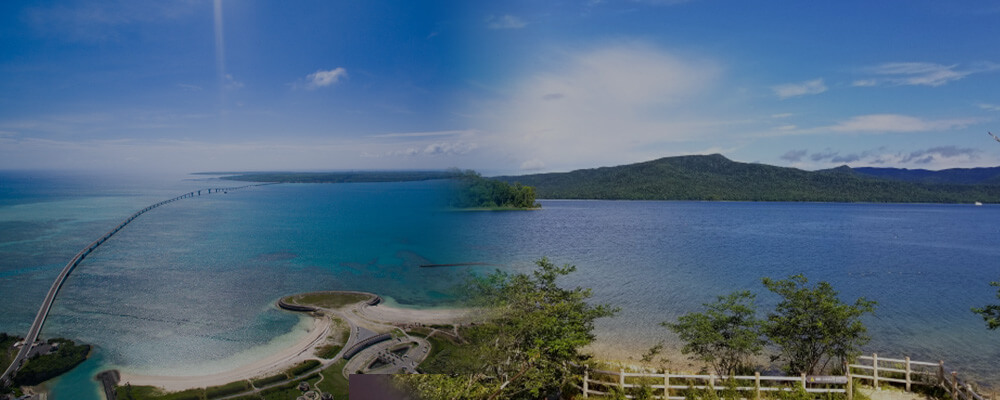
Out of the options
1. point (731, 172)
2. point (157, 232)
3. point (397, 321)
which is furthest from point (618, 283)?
point (731, 172)

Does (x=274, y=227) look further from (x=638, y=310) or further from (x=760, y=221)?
A: (x=760, y=221)

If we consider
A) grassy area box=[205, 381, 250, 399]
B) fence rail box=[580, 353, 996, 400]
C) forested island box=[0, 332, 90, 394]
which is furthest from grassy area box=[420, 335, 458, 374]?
forested island box=[0, 332, 90, 394]

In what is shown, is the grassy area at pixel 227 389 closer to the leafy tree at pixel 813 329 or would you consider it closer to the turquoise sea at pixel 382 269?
the turquoise sea at pixel 382 269

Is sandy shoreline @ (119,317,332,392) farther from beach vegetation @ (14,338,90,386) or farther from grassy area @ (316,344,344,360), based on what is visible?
beach vegetation @ (14,338,90,386)

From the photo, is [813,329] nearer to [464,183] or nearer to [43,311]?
[464,183]

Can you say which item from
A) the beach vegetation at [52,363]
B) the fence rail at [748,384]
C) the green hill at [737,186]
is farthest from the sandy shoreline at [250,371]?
the green hill at [737,186]

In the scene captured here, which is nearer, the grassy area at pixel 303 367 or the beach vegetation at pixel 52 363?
the beach vegetation at pixel 52 363

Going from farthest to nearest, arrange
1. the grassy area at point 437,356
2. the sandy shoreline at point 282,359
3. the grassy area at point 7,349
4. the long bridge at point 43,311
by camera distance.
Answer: the grassy area at point 7,349 < the long bridge at point 43,311 < the sandy shoreline at point 282,359 < the grassy area at point 437,356
